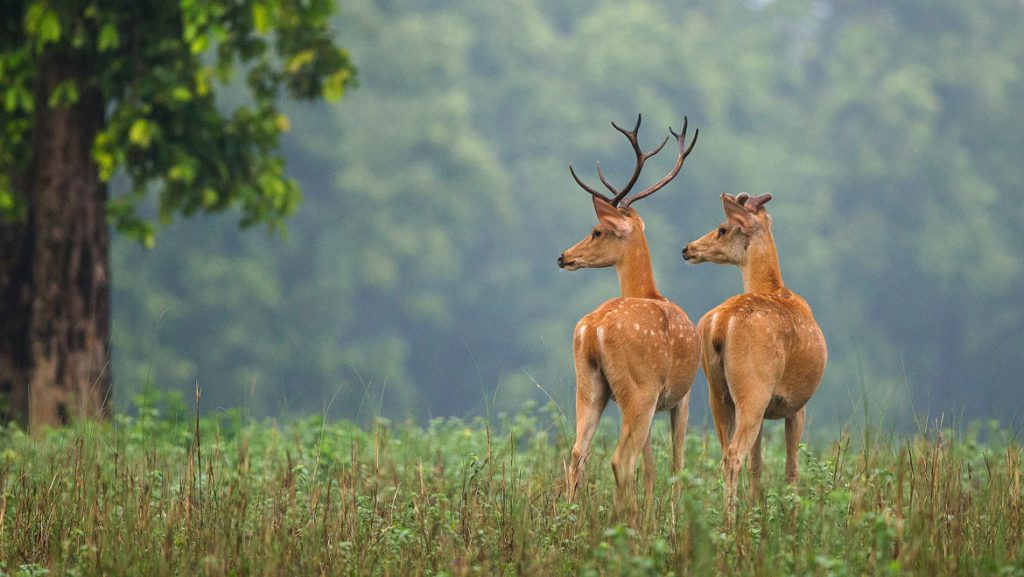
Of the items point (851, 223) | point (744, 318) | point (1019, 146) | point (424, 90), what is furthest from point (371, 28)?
point (744, 318)

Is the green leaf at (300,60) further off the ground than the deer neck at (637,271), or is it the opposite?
the green leaf at (300,60)

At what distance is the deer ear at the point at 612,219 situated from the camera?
7.43m

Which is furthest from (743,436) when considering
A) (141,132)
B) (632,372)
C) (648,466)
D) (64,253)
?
(64,253)

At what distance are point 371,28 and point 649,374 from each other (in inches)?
1006

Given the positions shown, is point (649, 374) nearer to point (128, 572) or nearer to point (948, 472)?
point (948, 472)

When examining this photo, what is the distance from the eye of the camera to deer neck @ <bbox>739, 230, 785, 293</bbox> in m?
7.47

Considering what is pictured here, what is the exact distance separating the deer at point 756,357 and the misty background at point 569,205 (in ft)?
67.8

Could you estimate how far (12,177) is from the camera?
12.0 meters

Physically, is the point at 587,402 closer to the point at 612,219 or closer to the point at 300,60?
the point at 612,219

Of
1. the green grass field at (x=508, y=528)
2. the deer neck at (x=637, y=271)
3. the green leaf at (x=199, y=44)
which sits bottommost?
the green grass field at (x=508, y=528)

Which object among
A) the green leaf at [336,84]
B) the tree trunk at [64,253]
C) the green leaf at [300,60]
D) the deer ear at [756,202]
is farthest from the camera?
the green leaf at [336,84]

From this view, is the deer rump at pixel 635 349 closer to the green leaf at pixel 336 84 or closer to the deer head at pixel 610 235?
the deer head at pixel 610 235

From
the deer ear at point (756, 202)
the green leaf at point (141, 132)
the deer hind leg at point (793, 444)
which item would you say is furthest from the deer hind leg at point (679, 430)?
the green leaf at point (141, 132)

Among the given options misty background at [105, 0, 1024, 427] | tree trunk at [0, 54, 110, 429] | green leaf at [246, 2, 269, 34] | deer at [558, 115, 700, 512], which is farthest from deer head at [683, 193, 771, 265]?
misty background at [105, 0, 1024, 427]
